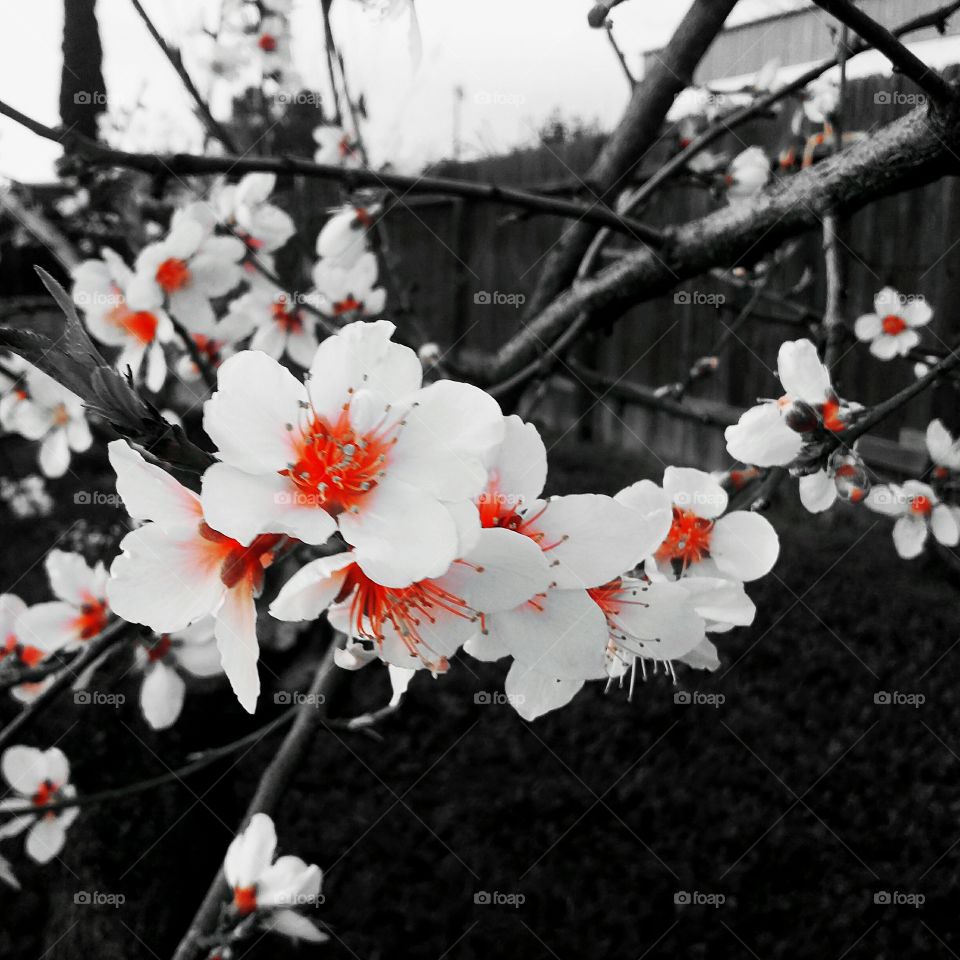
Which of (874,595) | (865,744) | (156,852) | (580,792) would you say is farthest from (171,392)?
(874,595)

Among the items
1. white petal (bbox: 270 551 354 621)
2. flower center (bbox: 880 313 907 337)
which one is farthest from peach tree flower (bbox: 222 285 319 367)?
white petal (bbox: 270 551 354 621)

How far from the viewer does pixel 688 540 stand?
95cm

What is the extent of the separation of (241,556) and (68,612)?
1.10 meters

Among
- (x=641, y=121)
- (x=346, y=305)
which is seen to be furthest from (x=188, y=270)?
(x=641, y=121)

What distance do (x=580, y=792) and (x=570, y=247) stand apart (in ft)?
6.48

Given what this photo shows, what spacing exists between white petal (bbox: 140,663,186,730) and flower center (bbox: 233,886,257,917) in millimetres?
348

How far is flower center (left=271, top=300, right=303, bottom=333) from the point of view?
2.07 m

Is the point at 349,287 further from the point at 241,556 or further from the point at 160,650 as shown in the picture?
the point at 241,556

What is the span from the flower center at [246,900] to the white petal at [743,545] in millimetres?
843

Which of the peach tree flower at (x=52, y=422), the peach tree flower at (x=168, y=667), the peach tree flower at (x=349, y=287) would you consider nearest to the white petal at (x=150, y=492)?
the peach tree flower at (x=168, y=667)

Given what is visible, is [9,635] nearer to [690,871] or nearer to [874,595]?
[690,871]

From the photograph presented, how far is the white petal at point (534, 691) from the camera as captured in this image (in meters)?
0.66

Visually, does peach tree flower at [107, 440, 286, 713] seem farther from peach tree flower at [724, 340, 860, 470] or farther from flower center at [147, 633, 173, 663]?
flower center at [147, 633, 173, 663]

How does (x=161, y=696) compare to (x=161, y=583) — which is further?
(x=161, y=696)
